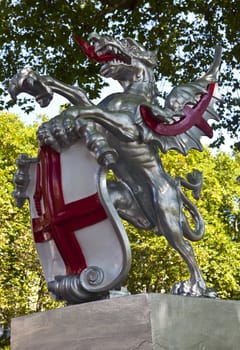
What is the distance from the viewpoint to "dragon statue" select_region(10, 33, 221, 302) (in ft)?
13.0

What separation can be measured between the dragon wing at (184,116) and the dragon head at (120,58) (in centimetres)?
30

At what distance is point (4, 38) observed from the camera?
10148 millimetres

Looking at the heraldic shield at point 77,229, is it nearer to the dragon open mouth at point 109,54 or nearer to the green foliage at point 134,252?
the dragon open mouth at point 109,54

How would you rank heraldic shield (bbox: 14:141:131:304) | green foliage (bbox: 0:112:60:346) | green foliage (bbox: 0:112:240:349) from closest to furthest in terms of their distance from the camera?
heraldic shield (bbox: 14:141:131:304) < green foliage (bbox: 0:112:60:346) < green foliage (bbox: 0:112:240:349)

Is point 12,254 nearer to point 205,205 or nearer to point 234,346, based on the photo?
point 205,205

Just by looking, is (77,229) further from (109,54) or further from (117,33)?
(117,33)

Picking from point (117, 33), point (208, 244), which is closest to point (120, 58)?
point (117, 33)

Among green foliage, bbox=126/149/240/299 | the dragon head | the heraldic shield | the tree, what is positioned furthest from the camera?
green foliage, bbox=126/149/240/299

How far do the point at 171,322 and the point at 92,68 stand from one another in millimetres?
7317

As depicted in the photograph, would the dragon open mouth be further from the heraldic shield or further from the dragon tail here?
the dragon tail

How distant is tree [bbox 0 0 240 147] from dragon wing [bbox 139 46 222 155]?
217 inches

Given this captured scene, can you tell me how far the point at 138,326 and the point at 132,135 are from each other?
1323mm

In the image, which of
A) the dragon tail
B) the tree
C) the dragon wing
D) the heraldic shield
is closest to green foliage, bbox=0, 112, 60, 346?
the tree

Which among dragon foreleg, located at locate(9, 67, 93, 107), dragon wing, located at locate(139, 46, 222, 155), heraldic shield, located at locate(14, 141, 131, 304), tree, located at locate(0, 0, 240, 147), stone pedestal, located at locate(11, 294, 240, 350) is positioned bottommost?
stone pedestal, located at locate(11, 294, 240, 350)
